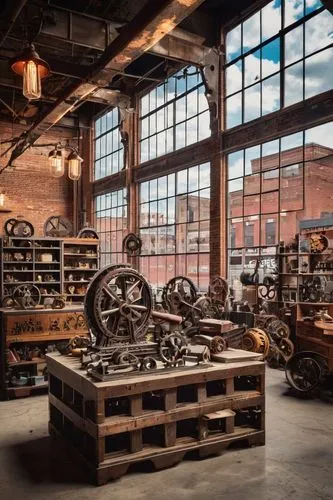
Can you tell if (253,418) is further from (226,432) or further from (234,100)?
(234,100)

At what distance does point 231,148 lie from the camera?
8.48 metres

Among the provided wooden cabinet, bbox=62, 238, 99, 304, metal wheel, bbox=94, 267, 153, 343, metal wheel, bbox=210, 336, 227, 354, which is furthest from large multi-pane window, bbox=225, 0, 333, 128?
metal wheel, bbox=94, 267, 153, 343

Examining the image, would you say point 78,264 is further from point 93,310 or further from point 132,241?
point 93,310

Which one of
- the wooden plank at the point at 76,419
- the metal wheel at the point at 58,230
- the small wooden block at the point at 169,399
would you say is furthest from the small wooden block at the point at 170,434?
the metal wheel at the point at 58,230

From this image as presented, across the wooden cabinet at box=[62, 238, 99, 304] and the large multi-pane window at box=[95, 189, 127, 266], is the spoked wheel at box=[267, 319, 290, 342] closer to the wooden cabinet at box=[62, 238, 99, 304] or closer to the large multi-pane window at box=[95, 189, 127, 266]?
the wooden cabinet at box=[62, 238, 99, 304]

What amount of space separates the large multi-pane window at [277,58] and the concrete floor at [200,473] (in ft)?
17.3

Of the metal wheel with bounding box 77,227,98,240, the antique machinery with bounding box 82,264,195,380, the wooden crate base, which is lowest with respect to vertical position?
the wooden crate base

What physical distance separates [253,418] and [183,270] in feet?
21.0

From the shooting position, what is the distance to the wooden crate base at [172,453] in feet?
9.62

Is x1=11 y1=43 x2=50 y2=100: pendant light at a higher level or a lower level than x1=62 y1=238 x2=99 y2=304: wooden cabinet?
higher

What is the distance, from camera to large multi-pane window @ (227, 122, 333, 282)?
22.9ft

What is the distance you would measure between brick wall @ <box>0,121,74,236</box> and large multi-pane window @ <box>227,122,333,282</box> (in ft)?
23.6

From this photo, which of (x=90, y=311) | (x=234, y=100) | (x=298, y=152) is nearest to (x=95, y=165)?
(x=234, y=100)

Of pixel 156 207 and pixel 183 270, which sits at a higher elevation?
pixel 156 207
